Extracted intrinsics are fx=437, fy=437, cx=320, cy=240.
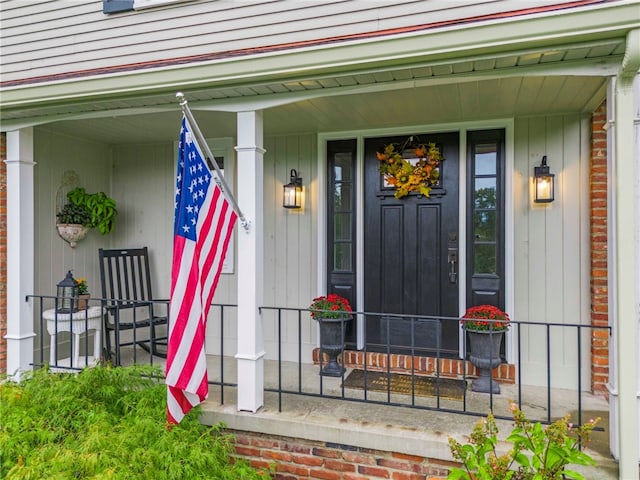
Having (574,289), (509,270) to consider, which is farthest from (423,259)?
(574,289)

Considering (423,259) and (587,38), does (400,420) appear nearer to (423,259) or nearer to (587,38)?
(423,259)

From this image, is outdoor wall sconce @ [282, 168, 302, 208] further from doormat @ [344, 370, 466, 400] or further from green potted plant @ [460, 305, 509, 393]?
green potted plant @ [460, 305, 509, 393]

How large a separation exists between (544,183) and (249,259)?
2482 millimetres

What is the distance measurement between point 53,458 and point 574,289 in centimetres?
386

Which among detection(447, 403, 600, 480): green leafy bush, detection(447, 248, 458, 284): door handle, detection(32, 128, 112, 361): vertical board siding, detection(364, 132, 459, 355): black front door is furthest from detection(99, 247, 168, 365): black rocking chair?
detection(447, 403, 600, 480): green leafy bush

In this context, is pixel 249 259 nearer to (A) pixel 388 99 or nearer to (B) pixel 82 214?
(A) pixel 388 99

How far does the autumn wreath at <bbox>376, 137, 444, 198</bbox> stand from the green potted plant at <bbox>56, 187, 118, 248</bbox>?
9.53ft

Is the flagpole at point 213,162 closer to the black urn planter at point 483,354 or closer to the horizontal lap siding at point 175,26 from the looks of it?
the horizontal lap siding at point 175,26

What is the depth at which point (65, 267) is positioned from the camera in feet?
15.1

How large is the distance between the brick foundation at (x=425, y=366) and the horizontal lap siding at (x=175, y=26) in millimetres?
2654

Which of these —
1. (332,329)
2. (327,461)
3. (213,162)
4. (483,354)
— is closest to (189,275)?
(213,162)

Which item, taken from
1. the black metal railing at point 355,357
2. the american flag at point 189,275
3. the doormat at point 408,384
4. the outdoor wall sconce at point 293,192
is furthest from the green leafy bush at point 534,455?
the outdoor wall sconce at point 293,192

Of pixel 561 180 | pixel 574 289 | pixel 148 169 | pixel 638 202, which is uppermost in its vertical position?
pixel 148 169

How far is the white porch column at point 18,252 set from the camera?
360 centimetres
